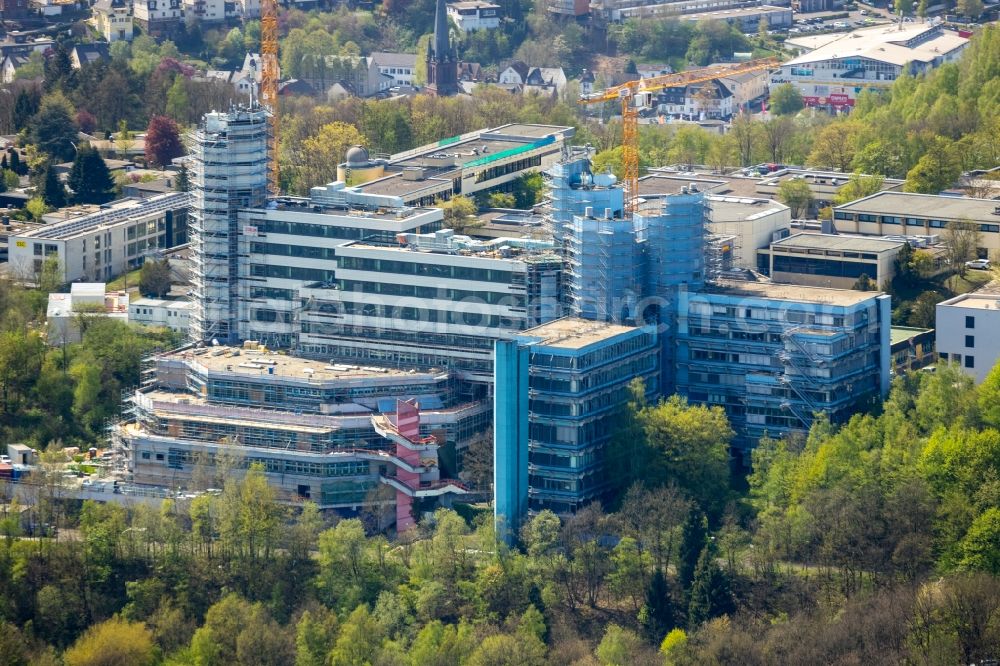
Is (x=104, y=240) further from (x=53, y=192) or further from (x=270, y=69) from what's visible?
(x=53, y=192)

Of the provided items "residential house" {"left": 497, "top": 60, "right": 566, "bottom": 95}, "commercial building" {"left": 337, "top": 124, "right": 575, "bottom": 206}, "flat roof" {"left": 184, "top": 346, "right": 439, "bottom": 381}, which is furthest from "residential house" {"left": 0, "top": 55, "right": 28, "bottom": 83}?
"flat roof" {"left": 184, "top": 346, "right": 439, "bottom": 381}

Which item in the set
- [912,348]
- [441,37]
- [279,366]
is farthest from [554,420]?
[441,37]

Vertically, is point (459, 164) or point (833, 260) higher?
point (459, 164)

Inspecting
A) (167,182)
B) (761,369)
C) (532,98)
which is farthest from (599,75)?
(761,369)

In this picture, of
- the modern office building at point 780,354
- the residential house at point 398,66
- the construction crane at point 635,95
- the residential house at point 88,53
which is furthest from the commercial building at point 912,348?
the residential house at point 88,53

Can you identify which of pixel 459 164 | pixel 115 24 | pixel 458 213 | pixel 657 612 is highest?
pixel 115 24

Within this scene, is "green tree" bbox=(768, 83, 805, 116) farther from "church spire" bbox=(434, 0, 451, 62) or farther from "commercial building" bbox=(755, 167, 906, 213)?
"commercial building" bbox=(755, 167, 906, 213)
